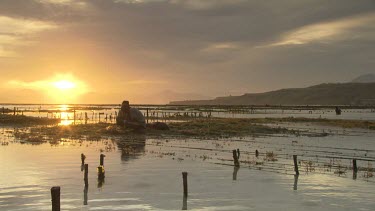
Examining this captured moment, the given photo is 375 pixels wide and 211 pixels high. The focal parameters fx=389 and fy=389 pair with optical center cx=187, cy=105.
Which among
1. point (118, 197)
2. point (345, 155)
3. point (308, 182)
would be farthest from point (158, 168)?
point (345, 155)

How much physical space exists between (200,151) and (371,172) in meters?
16.6

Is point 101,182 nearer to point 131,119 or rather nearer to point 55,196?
point 55,196

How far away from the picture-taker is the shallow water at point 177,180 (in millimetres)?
19531

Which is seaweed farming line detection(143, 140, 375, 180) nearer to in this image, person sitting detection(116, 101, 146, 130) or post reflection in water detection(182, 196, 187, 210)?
post reflection in water detection(182, 196, 187, 210)

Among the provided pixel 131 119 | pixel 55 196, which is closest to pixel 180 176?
pixel 55 196

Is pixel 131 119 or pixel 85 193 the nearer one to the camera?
pixel 85 193

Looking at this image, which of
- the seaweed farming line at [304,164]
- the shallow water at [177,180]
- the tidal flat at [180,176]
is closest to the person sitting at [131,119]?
the tidal flat at [180,176]

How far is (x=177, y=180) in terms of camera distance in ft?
82.5

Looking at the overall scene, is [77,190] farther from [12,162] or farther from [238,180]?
[12,162]

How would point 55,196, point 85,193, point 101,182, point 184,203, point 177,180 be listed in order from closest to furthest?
point 55,196, point 184,203, point 85,193, point 101,182, point 177,180

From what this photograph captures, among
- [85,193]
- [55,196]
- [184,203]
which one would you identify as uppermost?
[55,196]

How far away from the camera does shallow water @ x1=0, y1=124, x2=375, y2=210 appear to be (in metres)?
19.5

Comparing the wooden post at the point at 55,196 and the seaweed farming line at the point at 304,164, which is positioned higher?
the wooden post at the point at 55,196

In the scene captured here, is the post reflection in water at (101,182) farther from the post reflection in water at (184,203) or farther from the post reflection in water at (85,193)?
the post reflection in water at (184,203)
